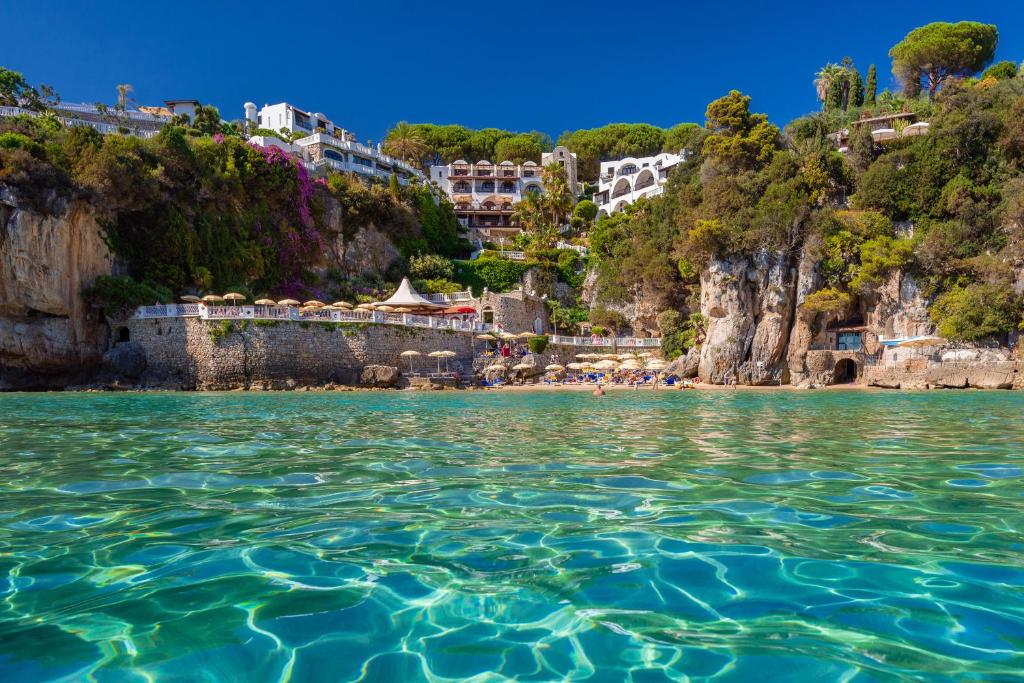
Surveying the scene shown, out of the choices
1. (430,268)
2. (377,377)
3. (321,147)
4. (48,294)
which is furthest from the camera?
(321,147)

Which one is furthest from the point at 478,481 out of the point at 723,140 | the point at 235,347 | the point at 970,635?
the point at 723,140

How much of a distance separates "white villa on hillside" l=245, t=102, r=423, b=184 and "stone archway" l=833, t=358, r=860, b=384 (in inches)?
1424

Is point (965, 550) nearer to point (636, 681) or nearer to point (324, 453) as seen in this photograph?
point (636, 681)

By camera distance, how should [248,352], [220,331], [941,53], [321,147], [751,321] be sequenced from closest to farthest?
[220,331], [248,352], [751,321], [321,147], [941,53]

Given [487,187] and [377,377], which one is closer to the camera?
[377,377]

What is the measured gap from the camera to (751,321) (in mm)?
31828

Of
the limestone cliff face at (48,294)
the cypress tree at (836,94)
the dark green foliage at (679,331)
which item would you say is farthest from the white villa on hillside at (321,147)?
the cypress tree at (836,94)

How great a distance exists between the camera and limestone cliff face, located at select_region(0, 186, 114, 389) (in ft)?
79.8

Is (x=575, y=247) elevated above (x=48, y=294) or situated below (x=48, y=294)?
above

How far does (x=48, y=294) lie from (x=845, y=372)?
1525 inches

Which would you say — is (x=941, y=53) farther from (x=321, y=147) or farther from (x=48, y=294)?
(x=48, y=294)

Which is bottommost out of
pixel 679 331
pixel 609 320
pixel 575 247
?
pixel 679 331

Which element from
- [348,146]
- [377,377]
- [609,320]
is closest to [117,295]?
[377,377]

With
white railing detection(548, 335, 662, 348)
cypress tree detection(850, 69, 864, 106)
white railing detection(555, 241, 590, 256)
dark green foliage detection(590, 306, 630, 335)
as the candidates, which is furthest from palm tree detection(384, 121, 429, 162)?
cypress tree detection(850, 69, 864, 106)
